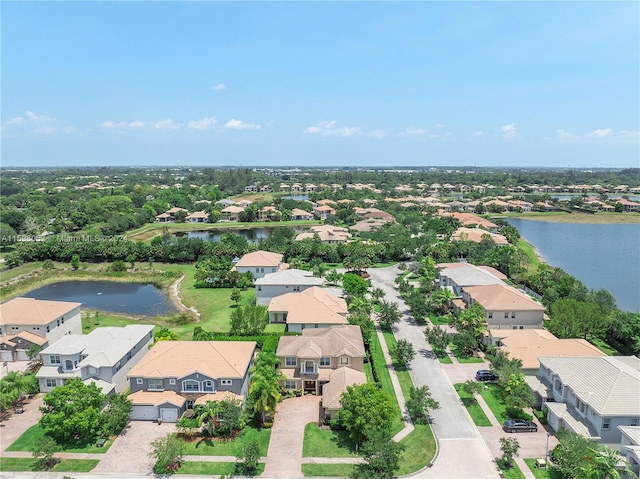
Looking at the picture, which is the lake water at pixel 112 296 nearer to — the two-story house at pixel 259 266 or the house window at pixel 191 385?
the two-story house at pixel 259 266

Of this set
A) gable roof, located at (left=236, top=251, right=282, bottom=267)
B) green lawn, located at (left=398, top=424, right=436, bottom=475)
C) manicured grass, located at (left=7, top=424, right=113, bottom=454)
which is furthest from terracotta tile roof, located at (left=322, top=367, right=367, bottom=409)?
gable roof, located at (left=236, top=251, right=282, bottom=267)

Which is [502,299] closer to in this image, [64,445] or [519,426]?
[519,426]

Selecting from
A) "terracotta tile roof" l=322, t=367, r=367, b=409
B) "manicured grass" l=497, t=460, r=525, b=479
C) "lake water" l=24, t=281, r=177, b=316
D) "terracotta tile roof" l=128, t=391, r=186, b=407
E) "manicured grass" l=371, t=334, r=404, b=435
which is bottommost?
"lake water" l=24, t=281, r=177, b=316

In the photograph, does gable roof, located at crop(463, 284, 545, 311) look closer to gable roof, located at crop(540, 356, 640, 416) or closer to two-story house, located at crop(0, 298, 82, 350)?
gable roof, located at crop(540, 356, 640, 416)

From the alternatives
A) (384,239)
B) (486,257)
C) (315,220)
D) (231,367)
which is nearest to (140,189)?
(315,220)

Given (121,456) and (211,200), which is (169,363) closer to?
(121,456)

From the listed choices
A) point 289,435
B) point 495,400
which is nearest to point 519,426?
point 495,400
